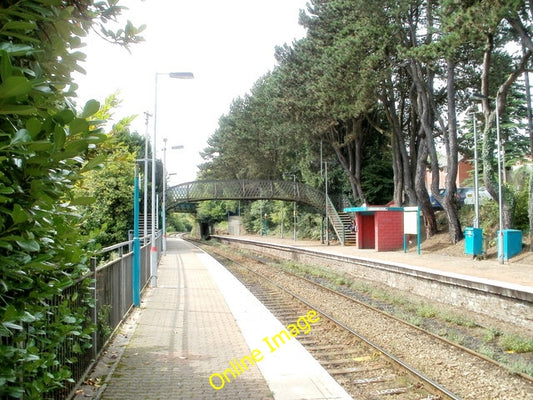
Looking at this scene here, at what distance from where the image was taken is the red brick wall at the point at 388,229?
89.2 feet

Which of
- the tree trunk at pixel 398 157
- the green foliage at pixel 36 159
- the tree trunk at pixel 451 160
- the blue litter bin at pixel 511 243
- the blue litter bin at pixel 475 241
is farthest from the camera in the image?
the tree trunk at pixel 398 157

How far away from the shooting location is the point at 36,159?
2.28 metres

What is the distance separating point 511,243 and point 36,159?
19317 mm

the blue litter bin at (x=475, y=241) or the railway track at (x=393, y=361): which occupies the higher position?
the blue litter bin at (x=475, y=241)

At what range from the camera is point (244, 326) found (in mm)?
9719

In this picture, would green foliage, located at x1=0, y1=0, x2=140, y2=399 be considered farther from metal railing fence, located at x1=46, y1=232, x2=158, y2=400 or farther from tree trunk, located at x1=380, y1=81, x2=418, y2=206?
tree trunk, located at x1=380, y1=81, x2=418, y2=206

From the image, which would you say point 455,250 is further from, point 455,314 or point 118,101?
point 118,101

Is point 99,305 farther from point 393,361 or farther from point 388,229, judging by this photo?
point 388,229

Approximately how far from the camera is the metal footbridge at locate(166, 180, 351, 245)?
39312 millimetres

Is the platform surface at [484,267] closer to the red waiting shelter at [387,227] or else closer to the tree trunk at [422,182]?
the red waiting shelter at [387,227]

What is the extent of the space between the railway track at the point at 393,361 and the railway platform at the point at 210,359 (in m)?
0.52

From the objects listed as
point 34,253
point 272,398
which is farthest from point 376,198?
point 34,253

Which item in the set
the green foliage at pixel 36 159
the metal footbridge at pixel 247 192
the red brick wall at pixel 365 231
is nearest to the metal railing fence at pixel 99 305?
the green foliage at pixel 36 159

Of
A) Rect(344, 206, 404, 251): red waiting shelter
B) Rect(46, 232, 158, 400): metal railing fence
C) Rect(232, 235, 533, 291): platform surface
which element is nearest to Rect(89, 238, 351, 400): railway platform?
Rect(46, 232, 158, 400): metal railing fence
